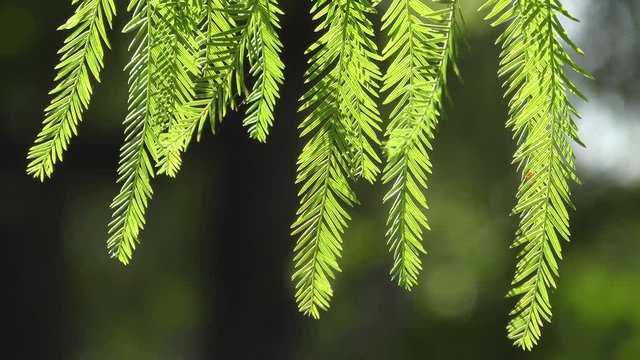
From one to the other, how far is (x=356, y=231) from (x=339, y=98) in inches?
392

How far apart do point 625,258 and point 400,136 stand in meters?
10.4

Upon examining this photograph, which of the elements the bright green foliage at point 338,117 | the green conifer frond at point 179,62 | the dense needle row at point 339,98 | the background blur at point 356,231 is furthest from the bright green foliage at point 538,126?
the background blur at point 356,231

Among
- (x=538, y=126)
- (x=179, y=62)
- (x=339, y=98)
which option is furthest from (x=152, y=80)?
(x=538, y=126)

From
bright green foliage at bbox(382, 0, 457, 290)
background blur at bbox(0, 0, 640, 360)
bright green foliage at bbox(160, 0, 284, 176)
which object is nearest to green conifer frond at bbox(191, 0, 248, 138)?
bright green foliage at bbox(160, 0, 284, 176)

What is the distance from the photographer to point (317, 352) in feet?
34.2

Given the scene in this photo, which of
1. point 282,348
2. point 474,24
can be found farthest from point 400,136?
point 474,24

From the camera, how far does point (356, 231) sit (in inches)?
418

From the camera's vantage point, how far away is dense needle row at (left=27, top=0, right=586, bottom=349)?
0.67m

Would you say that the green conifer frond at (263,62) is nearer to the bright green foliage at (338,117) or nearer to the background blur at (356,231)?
the bright green foliage at (338,117)

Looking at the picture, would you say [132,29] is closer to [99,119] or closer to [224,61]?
[224,61]

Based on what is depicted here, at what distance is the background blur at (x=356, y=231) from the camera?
9234 mm

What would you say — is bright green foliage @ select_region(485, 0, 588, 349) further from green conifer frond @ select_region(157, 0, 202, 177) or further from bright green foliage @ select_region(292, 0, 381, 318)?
green conifer frond @ select_region(157, 0, 202, 177)

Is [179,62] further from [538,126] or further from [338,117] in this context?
[538,126]

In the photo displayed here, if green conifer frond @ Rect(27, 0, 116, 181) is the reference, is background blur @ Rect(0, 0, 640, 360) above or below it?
above
